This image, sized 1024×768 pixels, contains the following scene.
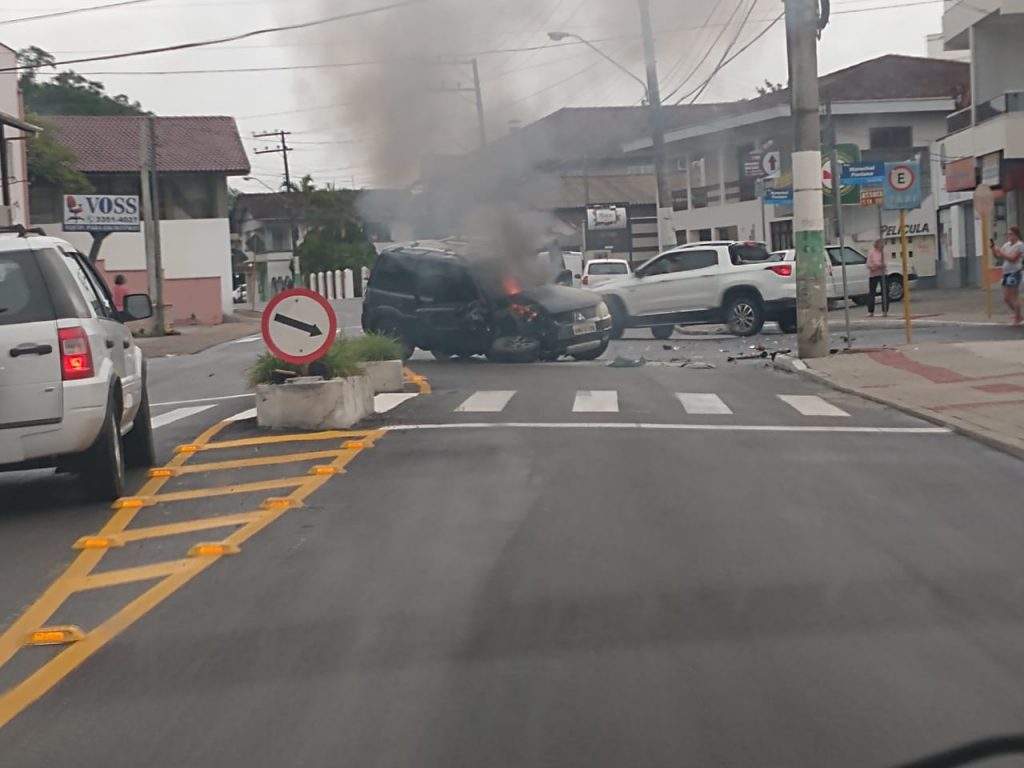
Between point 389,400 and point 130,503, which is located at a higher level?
point 389,400

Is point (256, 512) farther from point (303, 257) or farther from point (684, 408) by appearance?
point (303, 257)

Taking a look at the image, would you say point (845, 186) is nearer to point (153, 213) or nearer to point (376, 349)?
point (376, 349)

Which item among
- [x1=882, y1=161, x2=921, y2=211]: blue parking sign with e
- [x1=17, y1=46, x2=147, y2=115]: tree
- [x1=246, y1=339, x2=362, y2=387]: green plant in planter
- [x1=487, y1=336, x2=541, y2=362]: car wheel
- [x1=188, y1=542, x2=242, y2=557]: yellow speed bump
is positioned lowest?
[x1=188, y1=542, x2=242, y2=557]: yellow speed bump

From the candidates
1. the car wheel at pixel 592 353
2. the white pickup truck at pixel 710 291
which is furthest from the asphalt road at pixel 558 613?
the white pickup truck at pixel 710 291

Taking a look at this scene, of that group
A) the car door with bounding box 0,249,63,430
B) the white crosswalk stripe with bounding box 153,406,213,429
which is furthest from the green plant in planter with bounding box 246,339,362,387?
the car door with bounding box 0,249,63,430

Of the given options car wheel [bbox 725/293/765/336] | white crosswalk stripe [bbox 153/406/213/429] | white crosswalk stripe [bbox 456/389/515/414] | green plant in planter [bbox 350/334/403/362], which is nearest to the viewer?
white crosswalk stripe [bbox 456/389/515/414]

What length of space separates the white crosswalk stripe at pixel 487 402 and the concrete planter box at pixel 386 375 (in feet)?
3.17

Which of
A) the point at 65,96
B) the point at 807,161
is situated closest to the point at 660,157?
the point at 807,161

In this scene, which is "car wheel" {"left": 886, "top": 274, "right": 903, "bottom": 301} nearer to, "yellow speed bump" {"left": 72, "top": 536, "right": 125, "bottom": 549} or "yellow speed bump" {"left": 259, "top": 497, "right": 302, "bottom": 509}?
"yellow speed bump" {"left": 259, "top": 497, "right": 302, "bottom": 509}

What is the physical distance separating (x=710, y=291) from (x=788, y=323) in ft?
5.84

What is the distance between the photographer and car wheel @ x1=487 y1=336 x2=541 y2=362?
20703 millimetres

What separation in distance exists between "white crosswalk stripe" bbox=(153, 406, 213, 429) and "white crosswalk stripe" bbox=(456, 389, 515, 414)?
301cm

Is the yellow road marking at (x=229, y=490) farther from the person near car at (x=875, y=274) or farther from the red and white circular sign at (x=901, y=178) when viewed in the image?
the person near car at (x=875, y=274)

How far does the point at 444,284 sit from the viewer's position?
21.0m
